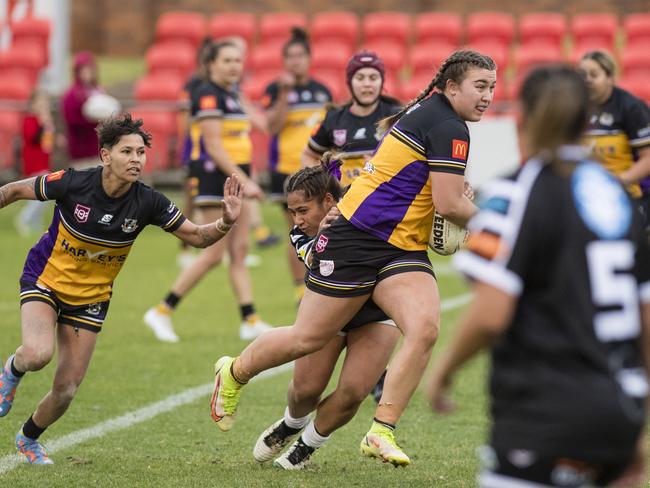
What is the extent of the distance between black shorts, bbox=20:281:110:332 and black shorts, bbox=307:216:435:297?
3.92 ft

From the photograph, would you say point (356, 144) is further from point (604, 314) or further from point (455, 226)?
point (604, 314)

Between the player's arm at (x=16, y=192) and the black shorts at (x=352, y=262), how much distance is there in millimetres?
1455

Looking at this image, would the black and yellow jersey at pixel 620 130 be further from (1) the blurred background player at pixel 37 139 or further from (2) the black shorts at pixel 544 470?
(1) the blurred background player at pixel 37 139

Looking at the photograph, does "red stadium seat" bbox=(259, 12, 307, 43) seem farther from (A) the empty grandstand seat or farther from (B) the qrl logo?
(B) the qrl logo

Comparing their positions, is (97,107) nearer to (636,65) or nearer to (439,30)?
(439,30)

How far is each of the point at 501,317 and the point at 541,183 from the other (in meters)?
0.38

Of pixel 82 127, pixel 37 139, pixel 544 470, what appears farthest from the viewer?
pixel 37 139

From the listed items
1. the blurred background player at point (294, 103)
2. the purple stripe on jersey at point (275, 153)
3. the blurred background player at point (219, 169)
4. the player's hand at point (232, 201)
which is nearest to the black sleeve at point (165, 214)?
the player's hand at point (232, 201)

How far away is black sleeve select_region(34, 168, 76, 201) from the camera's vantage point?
18.3 feet

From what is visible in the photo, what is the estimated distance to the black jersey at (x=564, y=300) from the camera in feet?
9.72

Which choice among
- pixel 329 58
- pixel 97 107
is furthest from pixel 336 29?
pixel 97 107

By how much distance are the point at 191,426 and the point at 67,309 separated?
1.29 m

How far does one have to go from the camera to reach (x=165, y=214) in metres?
5.71

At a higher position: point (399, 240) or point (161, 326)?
point (399, 240)
